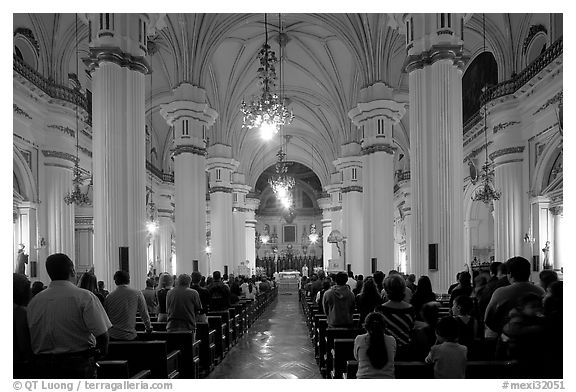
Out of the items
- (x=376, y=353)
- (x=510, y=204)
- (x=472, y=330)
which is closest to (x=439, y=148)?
(x=510, y=204)

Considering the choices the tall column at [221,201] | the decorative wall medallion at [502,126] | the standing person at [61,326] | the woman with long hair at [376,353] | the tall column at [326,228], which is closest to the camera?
the standing person at [61,326]

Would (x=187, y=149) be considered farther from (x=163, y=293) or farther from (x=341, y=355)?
(x=341, y=355)

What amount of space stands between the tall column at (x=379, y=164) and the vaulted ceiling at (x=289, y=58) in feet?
2.08

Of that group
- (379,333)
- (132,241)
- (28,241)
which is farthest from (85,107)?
(379,333)

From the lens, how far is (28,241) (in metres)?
15.1

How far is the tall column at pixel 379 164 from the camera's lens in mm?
18203

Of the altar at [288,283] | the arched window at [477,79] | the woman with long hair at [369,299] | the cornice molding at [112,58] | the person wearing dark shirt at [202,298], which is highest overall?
A: the arched window at [477,79]

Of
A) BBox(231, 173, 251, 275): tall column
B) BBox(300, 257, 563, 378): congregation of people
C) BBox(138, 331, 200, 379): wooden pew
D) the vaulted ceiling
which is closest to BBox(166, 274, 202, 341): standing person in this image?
BBox(138, 331, 200, 379): wooden pew

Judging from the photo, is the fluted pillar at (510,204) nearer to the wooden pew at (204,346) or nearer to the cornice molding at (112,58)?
the cornice molding at (112,58)

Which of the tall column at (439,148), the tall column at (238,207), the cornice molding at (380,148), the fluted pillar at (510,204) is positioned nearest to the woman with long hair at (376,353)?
the tall column at (439,148)

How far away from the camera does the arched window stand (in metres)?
19.1

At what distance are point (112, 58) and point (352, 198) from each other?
15.0 metres
